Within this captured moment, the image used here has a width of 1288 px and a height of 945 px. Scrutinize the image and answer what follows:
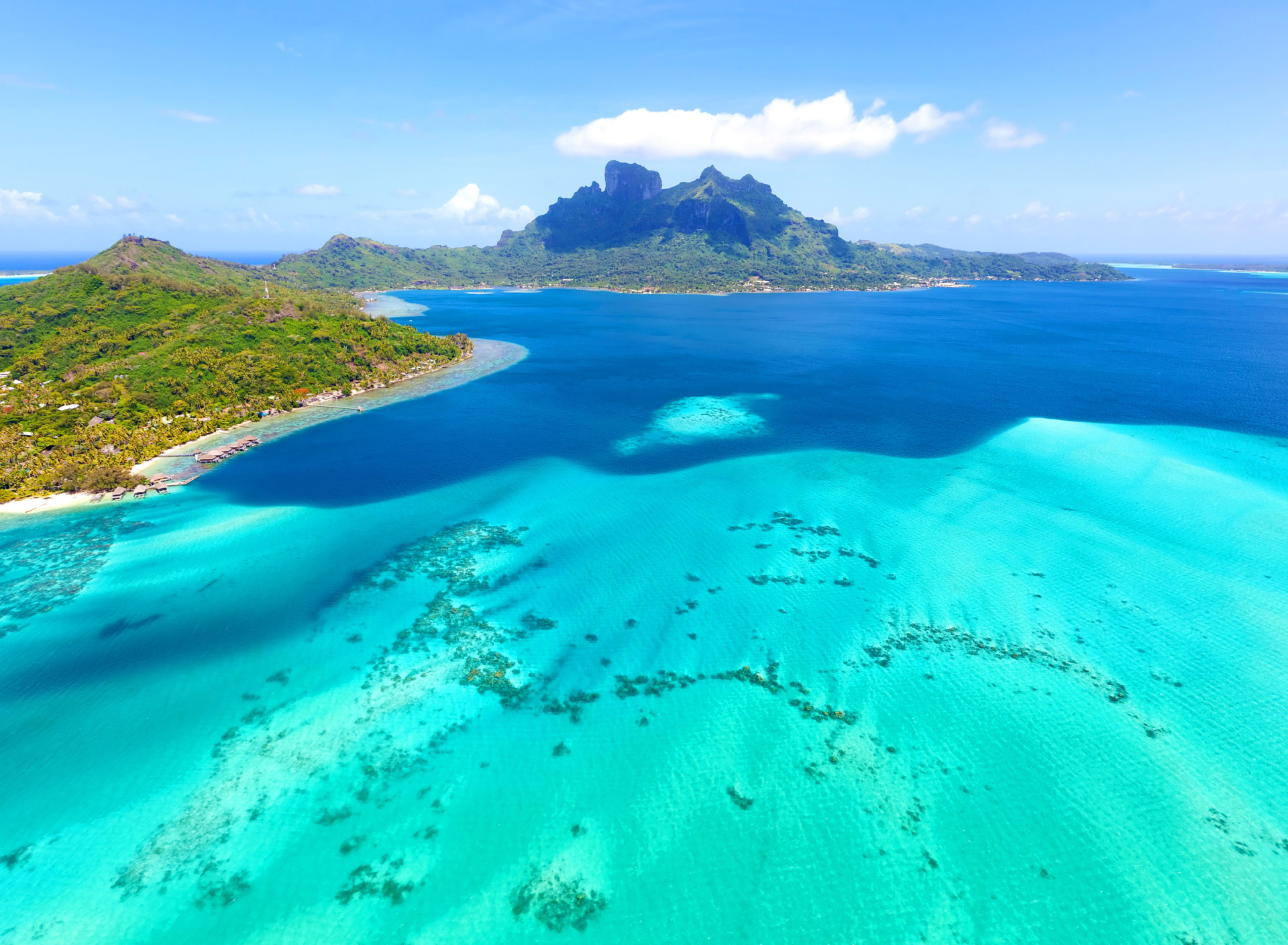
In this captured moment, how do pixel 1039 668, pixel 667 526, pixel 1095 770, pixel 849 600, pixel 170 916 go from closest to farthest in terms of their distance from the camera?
1. pixel 170 916
2. pixel 1095 770
3. pixel 1039 668
4. pixel 849 600
5. pixel 667 526

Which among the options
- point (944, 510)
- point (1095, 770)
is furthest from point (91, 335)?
point (1095, 770)

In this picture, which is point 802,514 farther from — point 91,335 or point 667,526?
point 91,335

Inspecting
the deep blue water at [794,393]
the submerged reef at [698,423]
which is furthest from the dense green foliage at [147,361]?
the submerged reef at [698,423]

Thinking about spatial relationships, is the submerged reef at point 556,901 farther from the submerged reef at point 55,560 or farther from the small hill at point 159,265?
the small hill at point 159,265

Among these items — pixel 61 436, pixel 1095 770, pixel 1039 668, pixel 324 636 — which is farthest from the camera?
pixel 61 436

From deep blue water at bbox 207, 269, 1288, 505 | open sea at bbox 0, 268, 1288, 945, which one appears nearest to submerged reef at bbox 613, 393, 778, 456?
deep blue water at bbox 207, 269, 1288, 505

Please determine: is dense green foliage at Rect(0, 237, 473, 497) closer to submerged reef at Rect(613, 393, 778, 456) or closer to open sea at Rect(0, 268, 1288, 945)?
open sea at Rect(0, 268, 1288, 945)
